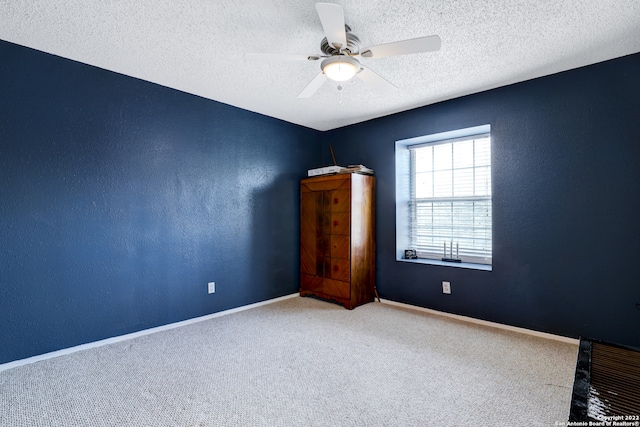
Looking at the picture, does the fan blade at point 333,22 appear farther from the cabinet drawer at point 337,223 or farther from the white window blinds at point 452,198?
the white window blinds at point 452,198

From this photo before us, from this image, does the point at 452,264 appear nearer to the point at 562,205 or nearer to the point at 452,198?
the point at 452,198

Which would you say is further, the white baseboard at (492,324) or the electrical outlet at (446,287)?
the electrical outlet at (446,287)

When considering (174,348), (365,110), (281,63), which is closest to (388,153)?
(365,110)

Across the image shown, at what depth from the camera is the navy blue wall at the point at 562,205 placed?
2.42m

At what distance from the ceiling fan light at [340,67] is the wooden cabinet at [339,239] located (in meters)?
1.71

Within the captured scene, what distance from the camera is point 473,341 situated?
2.65 meters

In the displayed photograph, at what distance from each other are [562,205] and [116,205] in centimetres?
389

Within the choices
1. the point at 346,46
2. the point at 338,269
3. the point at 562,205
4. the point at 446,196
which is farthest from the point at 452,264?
the point at 346,46

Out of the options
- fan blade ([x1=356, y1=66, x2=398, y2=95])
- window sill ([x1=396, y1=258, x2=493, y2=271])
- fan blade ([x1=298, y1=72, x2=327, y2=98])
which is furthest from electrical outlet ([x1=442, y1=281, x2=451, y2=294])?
fan blade ([x1=298, y1=72, x2=327, y2=98])

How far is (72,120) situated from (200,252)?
5.20ft

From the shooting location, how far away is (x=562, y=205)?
2678 millimetres

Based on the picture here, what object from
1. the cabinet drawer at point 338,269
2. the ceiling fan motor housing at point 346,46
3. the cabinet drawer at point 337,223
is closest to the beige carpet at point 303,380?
the cabinet drawer at point 338,269

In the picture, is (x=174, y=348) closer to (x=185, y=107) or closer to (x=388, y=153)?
(x=185, y=107)

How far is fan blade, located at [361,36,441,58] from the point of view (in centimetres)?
171
